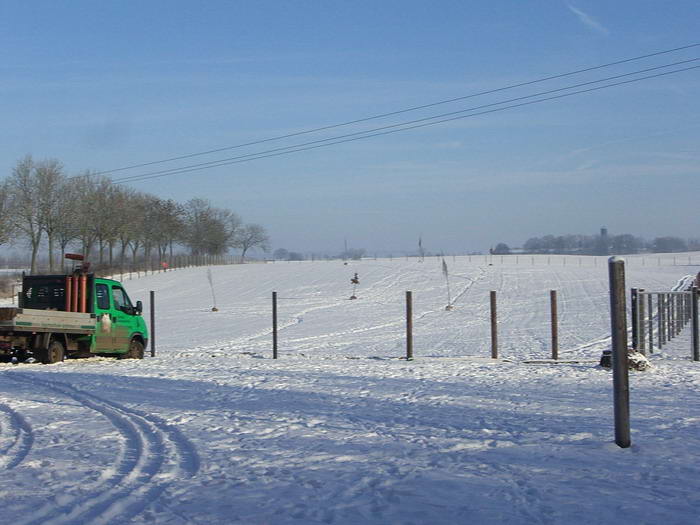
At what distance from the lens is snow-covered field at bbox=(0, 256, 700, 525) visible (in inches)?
221

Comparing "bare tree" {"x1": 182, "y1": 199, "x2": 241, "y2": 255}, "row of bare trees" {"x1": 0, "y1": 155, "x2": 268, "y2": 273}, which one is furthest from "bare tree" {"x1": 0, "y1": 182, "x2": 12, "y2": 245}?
"bare tree" {"x1": 182, "y1": 199, "x2": 241, "y2": 255}

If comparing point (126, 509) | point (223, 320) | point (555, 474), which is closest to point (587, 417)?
point (555, 474)

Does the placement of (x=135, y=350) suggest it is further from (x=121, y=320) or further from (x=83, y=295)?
(x=83, y=295)

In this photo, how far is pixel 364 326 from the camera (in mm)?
33031

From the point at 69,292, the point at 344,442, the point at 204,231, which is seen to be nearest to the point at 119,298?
the point at 69,292

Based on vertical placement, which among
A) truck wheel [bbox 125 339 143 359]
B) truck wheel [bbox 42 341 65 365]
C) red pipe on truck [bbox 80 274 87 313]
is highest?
red pipe on truck [bbox 80 274 87 313]

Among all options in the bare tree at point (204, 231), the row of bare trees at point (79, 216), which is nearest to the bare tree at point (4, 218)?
the row of bare trees at point (79, 216)

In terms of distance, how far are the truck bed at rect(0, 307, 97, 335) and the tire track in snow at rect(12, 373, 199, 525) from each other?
762cm

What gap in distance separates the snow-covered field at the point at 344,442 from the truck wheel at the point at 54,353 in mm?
257

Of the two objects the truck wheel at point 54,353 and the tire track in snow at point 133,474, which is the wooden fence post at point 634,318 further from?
the truck wheel at point 54,353

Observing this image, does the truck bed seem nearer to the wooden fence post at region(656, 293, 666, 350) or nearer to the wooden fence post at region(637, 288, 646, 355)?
the wooden fence post at region(637, 288, 646, 355)

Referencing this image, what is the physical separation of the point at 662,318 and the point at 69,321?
46.8ft

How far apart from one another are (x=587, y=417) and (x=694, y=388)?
3.04m

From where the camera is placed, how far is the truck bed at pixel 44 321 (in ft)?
53.8
